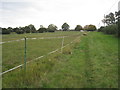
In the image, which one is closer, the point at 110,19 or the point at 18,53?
the point at 18,53

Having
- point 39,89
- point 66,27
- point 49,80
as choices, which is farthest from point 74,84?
point 66,27

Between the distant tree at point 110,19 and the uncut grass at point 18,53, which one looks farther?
the distant tree at point 110,19

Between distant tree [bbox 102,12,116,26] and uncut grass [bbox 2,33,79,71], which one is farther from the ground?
distant tree [bbox 102,12,116,26]

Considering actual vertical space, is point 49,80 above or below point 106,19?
below

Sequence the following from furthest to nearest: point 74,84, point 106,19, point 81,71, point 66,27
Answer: point 66,27
point 106,19
point 81,71
point 74,84

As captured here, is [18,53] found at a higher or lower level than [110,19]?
lower

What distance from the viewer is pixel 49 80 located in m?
3.46

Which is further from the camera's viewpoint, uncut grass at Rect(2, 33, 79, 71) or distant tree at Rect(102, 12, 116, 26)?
distant tree at Rect(102, 12, 116, 26)

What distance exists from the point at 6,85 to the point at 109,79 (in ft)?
10.7

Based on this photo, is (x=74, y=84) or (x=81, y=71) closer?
(x=74, y=84)

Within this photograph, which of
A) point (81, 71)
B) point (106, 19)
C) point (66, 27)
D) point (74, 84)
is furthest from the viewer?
point (66, 27)

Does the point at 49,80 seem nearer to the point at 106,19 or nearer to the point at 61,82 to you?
the point at 61,82

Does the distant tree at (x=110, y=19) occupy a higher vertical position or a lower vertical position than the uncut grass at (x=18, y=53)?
higher

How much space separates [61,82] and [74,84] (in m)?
0.41
